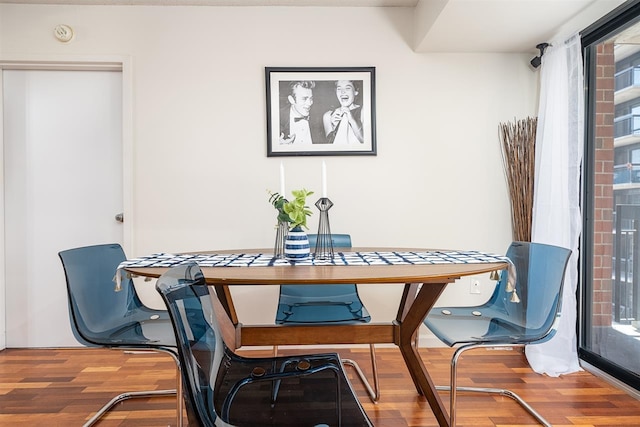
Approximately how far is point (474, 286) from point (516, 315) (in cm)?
95

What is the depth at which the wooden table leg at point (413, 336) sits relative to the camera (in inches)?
63.9

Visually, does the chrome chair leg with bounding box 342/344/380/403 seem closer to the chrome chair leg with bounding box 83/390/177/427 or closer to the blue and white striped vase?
the blue and white striped vase

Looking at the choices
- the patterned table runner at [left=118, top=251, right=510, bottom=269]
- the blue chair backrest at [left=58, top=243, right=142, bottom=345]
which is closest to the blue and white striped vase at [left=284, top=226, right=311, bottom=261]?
the patterned table runner at [left=118, top=251, right=510, bottom=269]

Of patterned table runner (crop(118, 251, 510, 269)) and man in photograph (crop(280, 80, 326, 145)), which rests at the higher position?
man in photograph (crop(280, 80, 326, 145))

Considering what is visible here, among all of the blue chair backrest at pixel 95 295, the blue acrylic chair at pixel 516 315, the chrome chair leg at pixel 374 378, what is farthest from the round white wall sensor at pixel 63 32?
the blue acrylic chair at pixel 516 315

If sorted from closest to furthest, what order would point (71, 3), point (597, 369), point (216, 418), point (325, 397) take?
point (216, 418)
point (325, 397)
point (597, 369)
point (71, 3)

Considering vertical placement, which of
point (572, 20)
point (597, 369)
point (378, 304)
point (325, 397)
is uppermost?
point (572, 20)

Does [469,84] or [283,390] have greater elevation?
[469,84]

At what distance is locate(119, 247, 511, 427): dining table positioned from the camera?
1358 millimetres

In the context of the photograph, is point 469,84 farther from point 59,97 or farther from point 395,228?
point 59,97

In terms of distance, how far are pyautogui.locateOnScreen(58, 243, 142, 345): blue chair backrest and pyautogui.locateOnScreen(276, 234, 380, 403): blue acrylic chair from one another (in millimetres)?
733

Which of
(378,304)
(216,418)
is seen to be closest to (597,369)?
(378,304)

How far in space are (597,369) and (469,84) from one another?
1930mm

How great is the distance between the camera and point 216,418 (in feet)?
2.99
